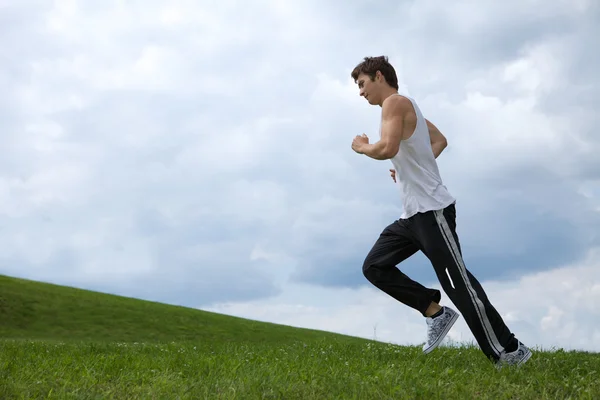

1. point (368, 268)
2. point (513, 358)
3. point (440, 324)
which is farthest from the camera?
point (368, 268)

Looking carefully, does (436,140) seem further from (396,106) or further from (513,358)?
(513,358)

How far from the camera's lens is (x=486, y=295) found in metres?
8.12

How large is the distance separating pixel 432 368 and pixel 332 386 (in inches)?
80.6

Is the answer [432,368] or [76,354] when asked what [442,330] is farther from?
[76,354]

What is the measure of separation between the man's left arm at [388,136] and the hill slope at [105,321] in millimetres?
18562

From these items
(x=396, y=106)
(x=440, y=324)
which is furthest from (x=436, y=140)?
(x=440, y=324)

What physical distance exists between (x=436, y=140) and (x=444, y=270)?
199 cm

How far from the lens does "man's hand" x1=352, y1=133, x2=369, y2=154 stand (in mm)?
7887

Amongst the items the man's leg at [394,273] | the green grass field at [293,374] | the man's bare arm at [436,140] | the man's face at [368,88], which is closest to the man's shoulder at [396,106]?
the man's face at [368,88]

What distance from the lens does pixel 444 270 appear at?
26.3 feet

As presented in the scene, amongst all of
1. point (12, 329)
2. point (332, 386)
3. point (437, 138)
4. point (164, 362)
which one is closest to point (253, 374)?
point (332, 386)

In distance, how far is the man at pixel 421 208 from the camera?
26.0ft

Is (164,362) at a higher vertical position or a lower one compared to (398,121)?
A: lower

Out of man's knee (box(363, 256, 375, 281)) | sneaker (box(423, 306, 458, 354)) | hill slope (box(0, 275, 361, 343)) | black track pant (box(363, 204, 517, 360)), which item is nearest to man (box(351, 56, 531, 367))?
black track pant (box(363, 204, 517, 360))
